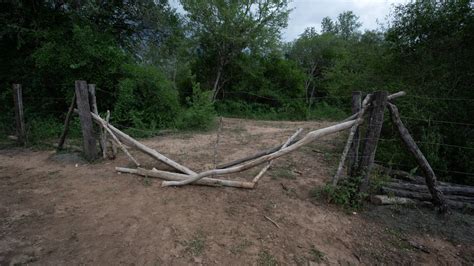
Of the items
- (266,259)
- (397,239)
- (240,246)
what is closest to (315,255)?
(266,259)

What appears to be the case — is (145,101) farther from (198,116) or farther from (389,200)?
(389,200)

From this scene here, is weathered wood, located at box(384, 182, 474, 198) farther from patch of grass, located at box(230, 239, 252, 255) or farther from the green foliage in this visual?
patch of grass, located at box(230, 239, 252, 255)

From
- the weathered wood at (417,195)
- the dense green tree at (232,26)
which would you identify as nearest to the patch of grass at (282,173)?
the weathered wood at (417,195)

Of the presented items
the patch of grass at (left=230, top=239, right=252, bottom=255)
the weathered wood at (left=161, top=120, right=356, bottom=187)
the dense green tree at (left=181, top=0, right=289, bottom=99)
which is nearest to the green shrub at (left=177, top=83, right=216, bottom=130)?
the dense green tree at (left=181, top=0, right=289, bottom=99)

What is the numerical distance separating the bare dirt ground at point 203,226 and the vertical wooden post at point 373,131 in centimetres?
58

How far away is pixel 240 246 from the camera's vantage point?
98.1 inches

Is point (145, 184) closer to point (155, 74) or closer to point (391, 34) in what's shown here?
point (155, 74)

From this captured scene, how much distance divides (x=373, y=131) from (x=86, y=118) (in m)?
5.00

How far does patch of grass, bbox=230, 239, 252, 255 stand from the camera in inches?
95.2

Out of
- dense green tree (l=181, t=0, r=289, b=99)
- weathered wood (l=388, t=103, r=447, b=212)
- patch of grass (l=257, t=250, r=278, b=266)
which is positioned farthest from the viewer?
dense green tree (l=181, t=0, r=289, b=99)

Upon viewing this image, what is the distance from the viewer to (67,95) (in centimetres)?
739

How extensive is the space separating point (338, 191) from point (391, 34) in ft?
16.8

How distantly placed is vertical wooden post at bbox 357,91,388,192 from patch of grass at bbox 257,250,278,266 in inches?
68.8

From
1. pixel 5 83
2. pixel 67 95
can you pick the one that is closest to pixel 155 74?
pixel 67 95
